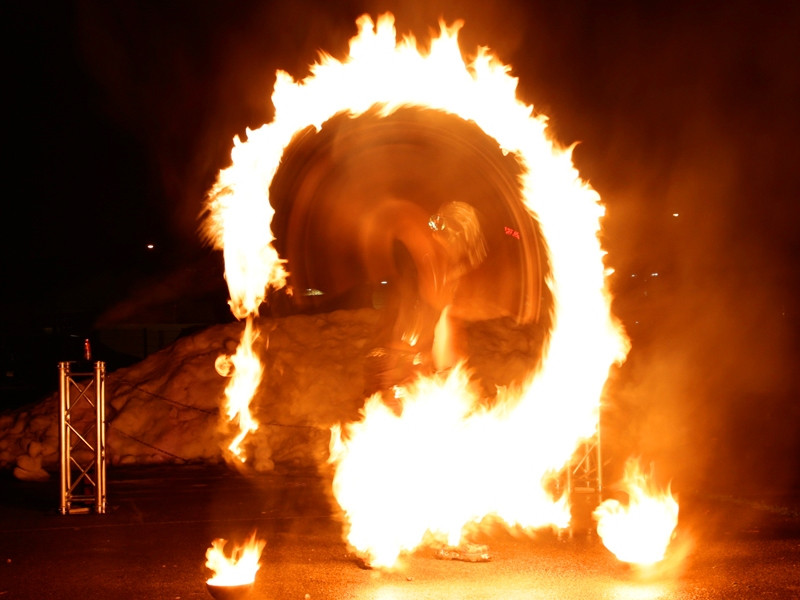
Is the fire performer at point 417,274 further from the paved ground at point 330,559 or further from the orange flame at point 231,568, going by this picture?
the orange flame at point 231,568

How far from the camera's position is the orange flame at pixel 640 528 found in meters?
6.45

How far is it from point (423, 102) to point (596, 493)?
5.84 m

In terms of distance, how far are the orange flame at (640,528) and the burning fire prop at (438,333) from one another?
13cm

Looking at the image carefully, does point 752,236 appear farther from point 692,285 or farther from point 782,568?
point 782,568

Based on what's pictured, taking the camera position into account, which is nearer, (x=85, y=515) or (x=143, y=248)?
(x=85, y=515)

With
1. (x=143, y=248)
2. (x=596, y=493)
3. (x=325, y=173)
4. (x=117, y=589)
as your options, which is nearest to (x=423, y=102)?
(x=325, y=173)

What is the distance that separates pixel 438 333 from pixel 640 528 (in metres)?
2.30

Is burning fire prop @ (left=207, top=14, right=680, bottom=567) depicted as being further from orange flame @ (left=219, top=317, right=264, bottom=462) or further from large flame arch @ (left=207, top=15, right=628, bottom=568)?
orange flame @ (left=219, top=317, right=264, bottom=462)

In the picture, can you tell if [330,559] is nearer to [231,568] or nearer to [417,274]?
[231,568]

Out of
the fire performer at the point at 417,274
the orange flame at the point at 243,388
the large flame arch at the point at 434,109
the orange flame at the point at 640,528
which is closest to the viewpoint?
the orange flame at the point at 640,528

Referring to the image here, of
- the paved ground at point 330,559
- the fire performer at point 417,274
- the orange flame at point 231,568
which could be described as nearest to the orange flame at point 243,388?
the paved ground at point 330,559

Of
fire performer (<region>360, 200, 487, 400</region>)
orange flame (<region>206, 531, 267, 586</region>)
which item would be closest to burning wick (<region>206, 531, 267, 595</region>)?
orange flame (<region>206, 531, 267, 586</region>)

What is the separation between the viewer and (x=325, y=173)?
8.33 meters

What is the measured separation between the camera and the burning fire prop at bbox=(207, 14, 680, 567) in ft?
23.3
